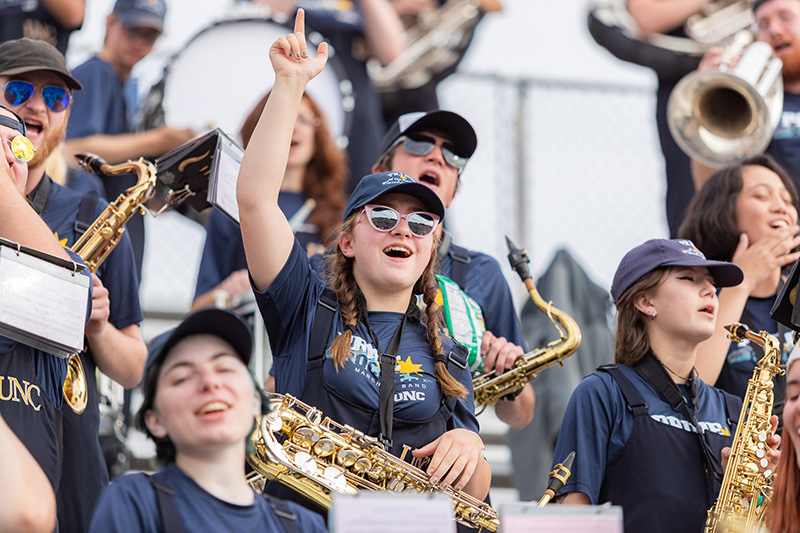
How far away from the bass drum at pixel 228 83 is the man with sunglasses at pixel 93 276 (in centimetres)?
303

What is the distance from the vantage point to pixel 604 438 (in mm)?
4773

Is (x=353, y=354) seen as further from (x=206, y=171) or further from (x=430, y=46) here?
(x=430, y=46)

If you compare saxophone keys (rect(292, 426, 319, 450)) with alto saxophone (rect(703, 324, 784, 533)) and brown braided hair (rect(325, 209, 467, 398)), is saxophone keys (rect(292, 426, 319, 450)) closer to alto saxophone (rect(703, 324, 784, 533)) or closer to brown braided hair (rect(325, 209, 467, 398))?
brown braided hair (rect(325, 209, 467, 398))

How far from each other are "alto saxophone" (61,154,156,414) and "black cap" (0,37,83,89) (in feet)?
1.64

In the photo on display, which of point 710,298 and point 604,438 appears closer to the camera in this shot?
point 604,438

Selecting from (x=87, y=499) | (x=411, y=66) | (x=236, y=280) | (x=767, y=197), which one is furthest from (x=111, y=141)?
(x=767, y=197)

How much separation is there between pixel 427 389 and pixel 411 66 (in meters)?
5.32

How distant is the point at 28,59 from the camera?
193 inches

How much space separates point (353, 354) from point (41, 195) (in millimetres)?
1481

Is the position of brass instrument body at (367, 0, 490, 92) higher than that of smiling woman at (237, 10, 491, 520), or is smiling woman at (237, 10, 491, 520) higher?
brass instrument body at (367, 0, 490, 92)

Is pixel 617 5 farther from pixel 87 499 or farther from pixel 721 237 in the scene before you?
pixel 87 499

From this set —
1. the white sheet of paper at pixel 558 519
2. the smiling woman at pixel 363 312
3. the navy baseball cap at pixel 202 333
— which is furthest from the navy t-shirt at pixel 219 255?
the white sheet of paper at pixel 558 519

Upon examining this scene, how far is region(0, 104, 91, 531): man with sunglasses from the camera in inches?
163

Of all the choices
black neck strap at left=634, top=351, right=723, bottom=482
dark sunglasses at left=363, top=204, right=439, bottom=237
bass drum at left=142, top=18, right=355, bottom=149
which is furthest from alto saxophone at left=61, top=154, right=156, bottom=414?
bass drum at left=142, top=18, right=355, bottom=149
